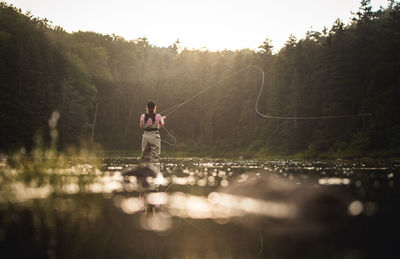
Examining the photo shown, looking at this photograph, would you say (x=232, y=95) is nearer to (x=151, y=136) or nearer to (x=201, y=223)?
(x=151, y=136)

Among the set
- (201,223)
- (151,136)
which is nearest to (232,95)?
(151,136)

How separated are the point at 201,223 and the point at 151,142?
9.68 metres

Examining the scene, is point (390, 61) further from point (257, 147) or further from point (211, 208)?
point (211, 208)

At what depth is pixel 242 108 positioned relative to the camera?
250ft

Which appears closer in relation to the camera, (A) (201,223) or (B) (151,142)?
(A) (201,223)

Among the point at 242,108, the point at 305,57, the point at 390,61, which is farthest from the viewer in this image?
the point at 242,108

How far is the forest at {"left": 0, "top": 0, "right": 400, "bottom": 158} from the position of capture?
47750 millimetres

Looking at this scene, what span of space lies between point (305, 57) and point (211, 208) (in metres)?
62.1

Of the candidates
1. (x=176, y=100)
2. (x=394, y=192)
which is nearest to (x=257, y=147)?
(x=176, y=100)

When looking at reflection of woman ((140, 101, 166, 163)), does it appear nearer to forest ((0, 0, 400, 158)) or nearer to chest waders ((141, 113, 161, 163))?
chest waders ((141, 113, 161, 163))

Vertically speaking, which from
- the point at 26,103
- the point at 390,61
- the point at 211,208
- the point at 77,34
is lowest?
the point at 211,208

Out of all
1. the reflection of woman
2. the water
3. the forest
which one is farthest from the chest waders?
the forest

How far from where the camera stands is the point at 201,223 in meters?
5.70

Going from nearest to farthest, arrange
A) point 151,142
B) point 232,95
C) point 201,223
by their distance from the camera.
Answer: point 201,223
point 151,142
point 232,95
